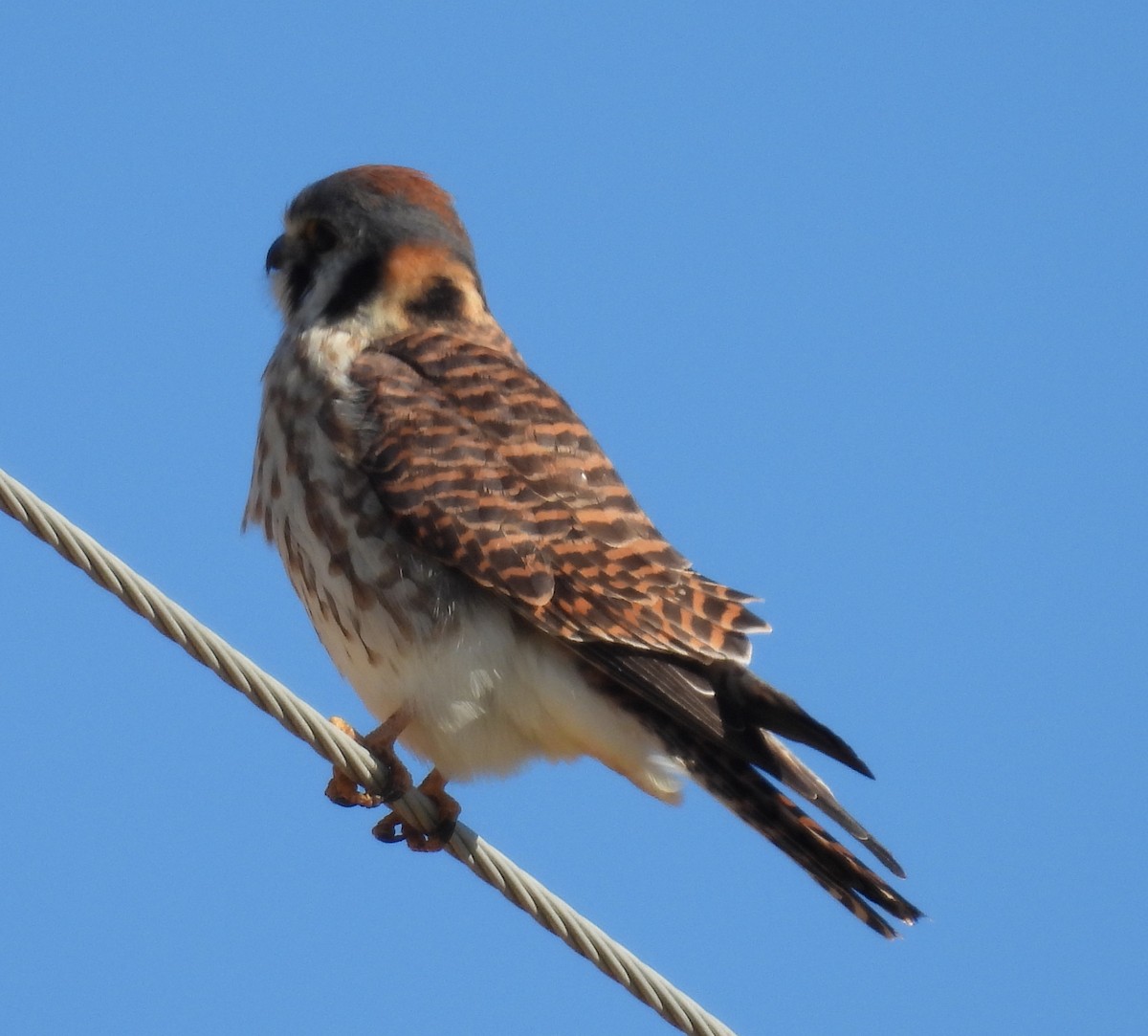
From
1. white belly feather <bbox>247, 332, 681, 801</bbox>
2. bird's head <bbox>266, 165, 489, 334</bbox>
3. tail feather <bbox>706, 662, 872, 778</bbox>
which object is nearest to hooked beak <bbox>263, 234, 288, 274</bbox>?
bird's head <bbox>266, 165, 489, 334</bbox>

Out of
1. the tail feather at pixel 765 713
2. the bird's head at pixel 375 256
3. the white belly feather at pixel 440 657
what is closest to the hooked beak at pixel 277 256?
the bird's head at pixel 375 256

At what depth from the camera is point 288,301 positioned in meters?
5.48

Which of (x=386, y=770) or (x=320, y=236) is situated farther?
(x=320, y=236)

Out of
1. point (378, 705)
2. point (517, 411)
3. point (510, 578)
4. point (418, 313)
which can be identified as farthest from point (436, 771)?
point (418, 313)

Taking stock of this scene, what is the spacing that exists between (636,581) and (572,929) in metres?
1.12

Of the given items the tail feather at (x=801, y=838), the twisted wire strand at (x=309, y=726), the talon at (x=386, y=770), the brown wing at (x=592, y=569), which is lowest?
the twisted wire strand at (x=309, y=726)

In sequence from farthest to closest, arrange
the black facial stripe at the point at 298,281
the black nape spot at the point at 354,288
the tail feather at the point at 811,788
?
the black facial stripe at the point at 298,281 < the black nape spot at the point at 354,288 < the tail feather at the point at 811,788

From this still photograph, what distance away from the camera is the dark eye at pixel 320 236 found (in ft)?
18.0

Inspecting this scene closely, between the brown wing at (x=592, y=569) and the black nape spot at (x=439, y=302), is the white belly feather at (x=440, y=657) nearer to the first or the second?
the brown wing at (x=592, y=569)

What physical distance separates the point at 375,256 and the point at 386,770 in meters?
1.68

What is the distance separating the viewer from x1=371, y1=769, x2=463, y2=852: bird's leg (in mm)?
4289

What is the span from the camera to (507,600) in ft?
14.5

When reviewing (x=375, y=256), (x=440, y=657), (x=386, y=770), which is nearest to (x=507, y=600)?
(x=440, y=657)

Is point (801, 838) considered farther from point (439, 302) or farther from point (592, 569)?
point (439, 302)
